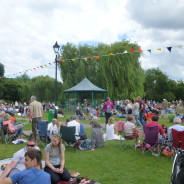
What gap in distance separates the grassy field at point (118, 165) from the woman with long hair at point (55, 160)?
2.48 feet

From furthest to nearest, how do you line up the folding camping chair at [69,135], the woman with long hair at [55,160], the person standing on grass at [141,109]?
the person standing on grass at [141,109] → the folding camping chair at [69,135] → the woman with long hair at [55,160]

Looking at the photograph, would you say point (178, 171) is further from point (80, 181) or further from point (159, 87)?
point (159, 87)

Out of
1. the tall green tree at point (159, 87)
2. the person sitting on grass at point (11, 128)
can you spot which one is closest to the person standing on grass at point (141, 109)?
the person sitting on grass at point (11, 128)

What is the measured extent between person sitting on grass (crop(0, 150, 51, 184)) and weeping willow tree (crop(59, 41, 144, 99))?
25352 millimetres

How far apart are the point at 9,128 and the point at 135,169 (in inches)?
204

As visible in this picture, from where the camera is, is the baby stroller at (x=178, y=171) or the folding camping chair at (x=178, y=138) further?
the folding camping chair at (x=178, y=138)

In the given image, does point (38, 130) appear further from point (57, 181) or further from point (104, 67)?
point (104, 67)

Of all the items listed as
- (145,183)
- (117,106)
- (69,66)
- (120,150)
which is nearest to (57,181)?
(145,183)

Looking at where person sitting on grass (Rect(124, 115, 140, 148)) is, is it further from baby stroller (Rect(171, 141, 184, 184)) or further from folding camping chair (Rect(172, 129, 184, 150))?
baby stroller (Rect(171, 141, 184, 184))

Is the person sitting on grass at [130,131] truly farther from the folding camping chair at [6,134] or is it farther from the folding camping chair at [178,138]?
the folding camping chair at [6,134]

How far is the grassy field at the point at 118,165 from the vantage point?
203 inches

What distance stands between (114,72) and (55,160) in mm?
23773

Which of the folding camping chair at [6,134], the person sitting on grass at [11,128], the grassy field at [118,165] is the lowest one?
the grassy field at [118,165]

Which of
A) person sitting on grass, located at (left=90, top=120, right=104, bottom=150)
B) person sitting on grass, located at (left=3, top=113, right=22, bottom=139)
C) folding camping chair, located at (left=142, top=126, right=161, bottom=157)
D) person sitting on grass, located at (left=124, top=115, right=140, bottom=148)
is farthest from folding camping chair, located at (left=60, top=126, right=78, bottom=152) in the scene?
person sitting on grass, located at (left=3, top=113, right=22, bottom=139)
